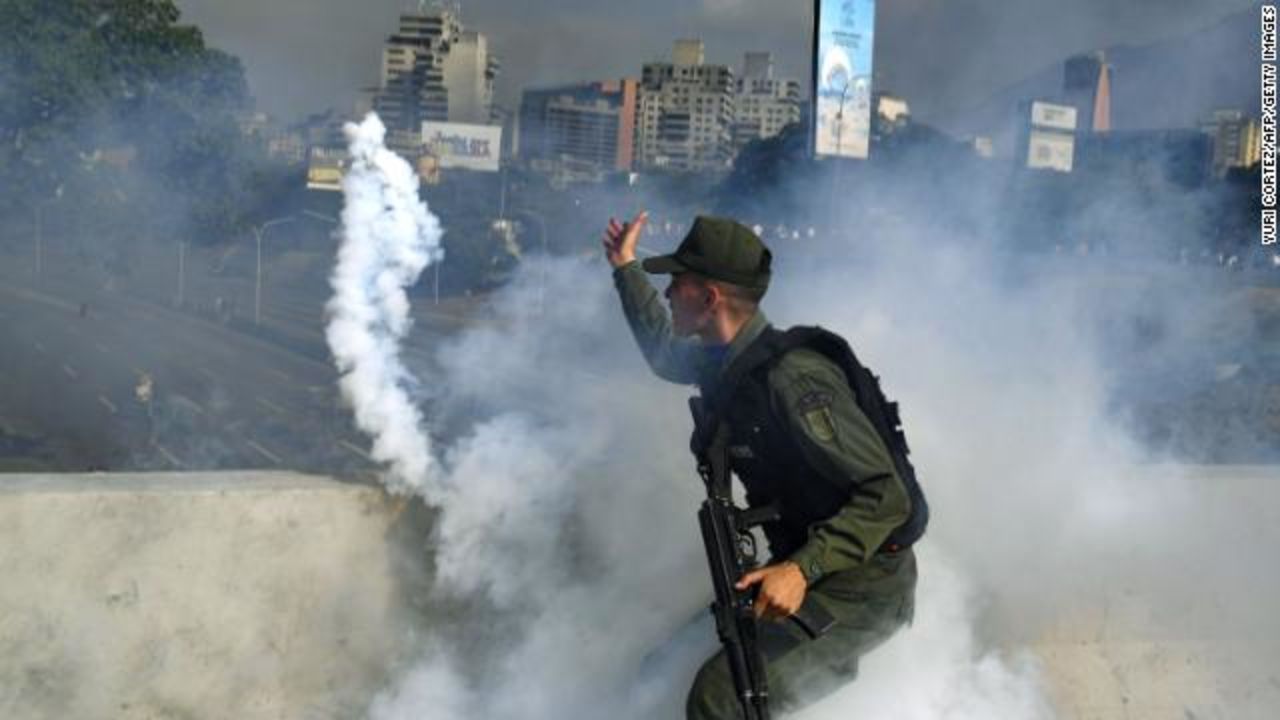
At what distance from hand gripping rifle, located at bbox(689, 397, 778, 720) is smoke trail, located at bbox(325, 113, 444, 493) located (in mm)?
1353

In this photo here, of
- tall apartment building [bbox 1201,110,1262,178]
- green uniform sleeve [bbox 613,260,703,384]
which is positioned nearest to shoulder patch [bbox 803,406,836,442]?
green uniform sleeve [bbox 613,260,703,384]

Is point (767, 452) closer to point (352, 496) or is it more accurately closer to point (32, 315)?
point (352, 496)

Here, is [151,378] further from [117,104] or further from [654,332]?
[654,332]

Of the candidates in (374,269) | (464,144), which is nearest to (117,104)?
(464,144)

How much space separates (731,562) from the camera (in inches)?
105

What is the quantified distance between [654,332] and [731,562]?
88 centimetres

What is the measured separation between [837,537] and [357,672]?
174 cm

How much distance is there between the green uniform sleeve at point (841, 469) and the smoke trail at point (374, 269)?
1.59m

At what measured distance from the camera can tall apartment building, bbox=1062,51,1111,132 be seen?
6.53 meters

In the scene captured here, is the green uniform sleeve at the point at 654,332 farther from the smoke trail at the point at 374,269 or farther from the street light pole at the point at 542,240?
the street light pole at the point at 542,240

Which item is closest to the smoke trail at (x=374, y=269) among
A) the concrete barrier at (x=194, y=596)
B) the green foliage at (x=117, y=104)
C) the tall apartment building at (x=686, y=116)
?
the concrete barrier at (x=194, y=596)

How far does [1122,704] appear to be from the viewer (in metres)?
4.11

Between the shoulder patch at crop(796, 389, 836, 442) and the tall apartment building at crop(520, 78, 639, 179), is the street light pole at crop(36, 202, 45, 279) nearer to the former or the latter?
the tall apartment building at crop(520, 78, 639, 179)

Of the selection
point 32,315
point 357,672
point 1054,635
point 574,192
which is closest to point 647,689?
point 357,672
